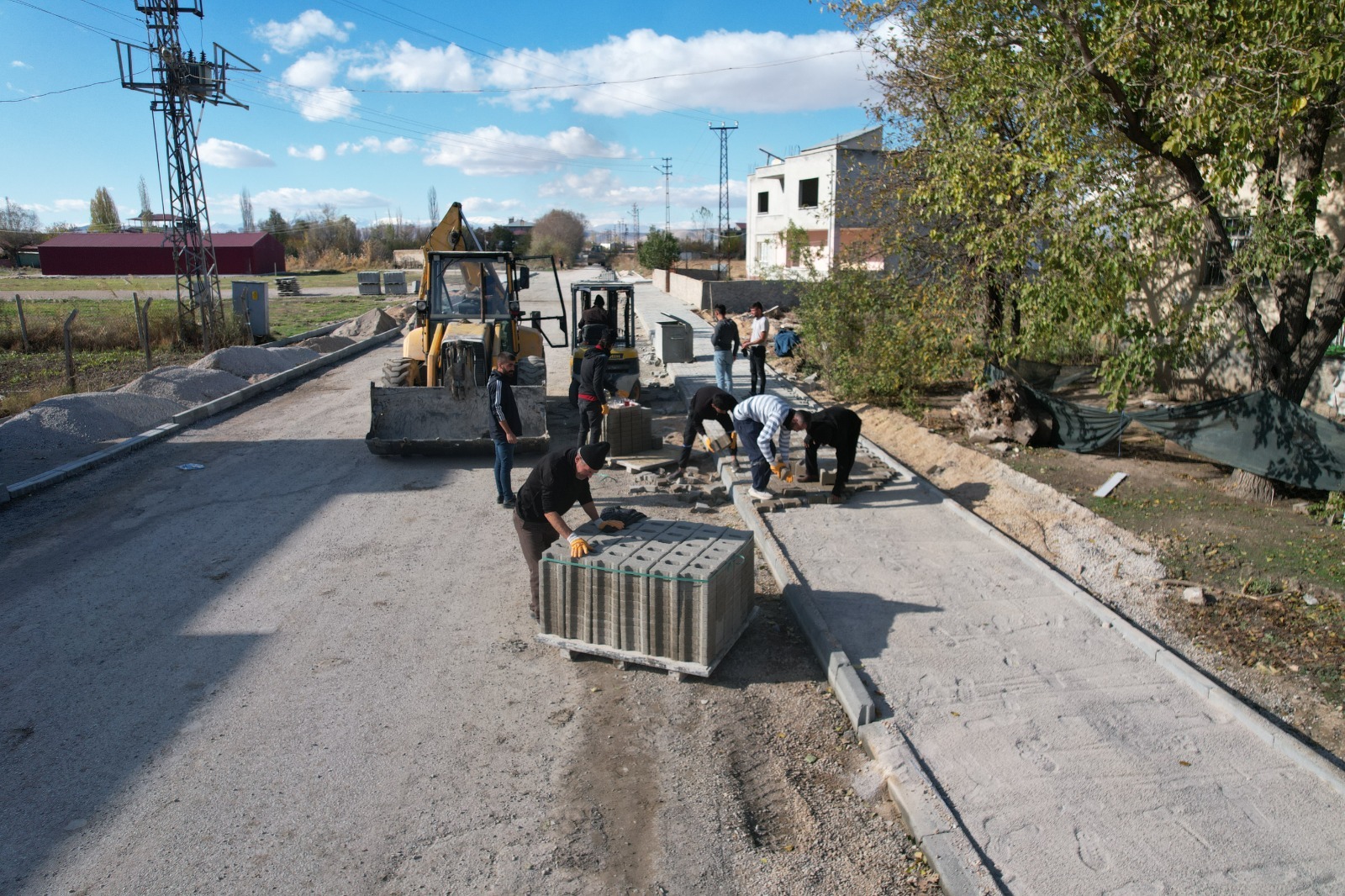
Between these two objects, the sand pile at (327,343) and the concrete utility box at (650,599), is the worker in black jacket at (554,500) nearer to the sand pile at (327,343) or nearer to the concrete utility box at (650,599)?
the concrete utility box at (650,599)

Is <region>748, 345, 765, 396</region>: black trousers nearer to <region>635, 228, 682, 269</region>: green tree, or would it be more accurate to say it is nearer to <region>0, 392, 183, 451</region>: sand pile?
<region>0, 392, 183, 451</region>: sand pile

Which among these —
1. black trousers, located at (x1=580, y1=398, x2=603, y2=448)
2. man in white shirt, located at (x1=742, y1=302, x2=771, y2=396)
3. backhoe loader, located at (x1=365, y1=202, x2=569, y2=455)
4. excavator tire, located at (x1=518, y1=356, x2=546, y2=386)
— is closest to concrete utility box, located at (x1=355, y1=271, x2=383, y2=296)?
backhoe loader, located at (x1=365, y1=202, x2=569, y2=455)

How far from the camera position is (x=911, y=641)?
5969mm

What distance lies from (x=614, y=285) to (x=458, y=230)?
105 inches

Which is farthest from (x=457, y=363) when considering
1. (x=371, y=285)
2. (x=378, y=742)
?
(x=371, y=285)

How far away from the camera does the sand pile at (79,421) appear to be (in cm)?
1159

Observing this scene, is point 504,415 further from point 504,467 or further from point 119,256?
point 119,256

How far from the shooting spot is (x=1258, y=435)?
859cm

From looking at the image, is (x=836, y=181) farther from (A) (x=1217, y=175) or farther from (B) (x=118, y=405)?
(B) (x=118, y=405)

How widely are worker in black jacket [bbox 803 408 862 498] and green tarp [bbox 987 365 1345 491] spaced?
131 inches

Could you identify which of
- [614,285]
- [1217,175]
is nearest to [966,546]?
[1217,175]

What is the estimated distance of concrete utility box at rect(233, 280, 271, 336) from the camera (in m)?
23.0

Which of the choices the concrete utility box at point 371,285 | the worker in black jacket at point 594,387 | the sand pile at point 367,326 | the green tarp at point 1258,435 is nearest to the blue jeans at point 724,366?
the worker in black jacket at point 594,387

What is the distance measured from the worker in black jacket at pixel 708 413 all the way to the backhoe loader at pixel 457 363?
6.21 feet
